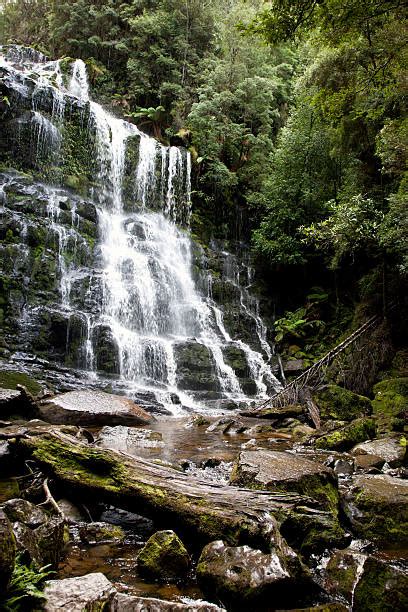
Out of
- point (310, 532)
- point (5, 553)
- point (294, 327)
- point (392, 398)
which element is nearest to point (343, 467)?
point (310, 532)

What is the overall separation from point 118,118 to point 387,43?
2046cm

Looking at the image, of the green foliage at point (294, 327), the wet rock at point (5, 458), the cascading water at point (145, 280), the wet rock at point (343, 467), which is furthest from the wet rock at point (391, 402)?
the green foliage at point (294, 327)

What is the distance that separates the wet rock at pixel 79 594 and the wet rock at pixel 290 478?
203cm

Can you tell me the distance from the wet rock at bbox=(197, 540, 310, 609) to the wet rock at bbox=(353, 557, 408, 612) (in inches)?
12.9

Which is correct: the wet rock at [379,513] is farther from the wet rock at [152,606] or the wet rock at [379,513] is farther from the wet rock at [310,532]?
the wet rock at [152,606]

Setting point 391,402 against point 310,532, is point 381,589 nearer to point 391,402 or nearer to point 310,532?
point 310,532

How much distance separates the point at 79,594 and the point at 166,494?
53.5 inches

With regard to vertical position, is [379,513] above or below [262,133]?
below

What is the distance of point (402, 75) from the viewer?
7867mm

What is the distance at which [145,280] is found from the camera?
17.7 meters

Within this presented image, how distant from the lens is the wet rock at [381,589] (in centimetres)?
242

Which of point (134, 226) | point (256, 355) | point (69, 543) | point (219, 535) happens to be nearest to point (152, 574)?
point (219, 535)

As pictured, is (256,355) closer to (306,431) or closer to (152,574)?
(306,431)

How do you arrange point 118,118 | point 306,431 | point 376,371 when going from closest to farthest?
point 306,431, point 376,371, point 118,118
